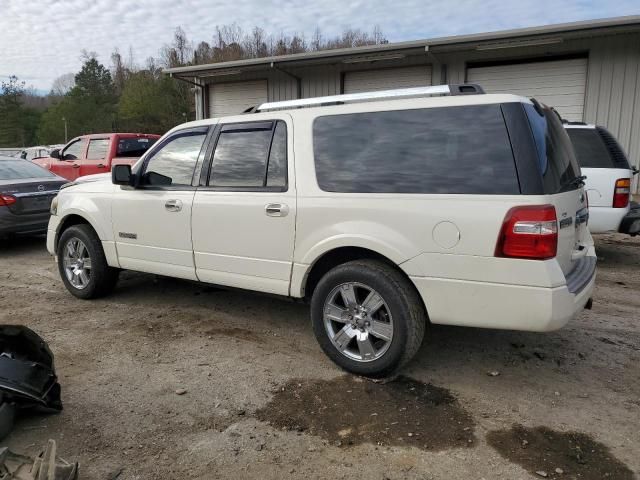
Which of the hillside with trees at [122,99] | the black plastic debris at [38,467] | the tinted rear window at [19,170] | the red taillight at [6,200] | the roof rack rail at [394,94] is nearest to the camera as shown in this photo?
the black plastic debris at [38,467]

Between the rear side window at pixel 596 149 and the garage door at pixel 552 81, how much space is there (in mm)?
6122

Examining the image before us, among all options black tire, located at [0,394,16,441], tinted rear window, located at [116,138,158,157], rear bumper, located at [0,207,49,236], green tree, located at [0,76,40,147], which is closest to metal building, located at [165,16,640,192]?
tinted rear window, located at [116,138,158,157]

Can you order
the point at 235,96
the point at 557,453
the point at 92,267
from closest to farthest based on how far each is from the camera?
1. the point at 557,453
2. the point at 92,267
3. the point at 235,96

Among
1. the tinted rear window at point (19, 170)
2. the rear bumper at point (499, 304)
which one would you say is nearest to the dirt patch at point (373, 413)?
the rear bumper at point (499, 304)

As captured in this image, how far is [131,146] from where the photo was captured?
1191 centimetres

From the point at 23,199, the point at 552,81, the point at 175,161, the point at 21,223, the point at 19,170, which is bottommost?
the point at 21,223

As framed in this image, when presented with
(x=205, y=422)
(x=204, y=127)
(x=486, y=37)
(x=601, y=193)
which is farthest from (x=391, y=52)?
(x=205, y=422)

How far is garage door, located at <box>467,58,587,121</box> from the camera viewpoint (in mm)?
12527

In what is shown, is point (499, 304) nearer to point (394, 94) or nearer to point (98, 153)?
point (394, 94)

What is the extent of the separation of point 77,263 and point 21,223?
137 inches

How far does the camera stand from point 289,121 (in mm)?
3986

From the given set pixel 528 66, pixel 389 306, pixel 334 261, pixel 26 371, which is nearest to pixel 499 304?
pixel 389 306

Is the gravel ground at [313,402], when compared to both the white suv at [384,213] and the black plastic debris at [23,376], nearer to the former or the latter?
the black plastic debris at [23,376]

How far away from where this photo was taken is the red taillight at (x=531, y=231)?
2.95m
